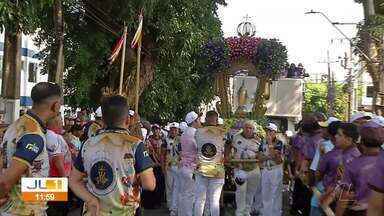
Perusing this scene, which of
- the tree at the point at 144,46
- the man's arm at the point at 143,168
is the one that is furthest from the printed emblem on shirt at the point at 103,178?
the tree at the point at 144,46

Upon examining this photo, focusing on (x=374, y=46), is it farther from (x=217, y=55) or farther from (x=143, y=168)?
(x=143, y=168)

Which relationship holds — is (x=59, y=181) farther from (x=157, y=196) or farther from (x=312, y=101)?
(x=312, y=101)

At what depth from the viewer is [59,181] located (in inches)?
192

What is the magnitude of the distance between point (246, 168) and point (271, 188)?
620 mm

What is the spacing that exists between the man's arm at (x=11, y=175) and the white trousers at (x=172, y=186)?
8.02m

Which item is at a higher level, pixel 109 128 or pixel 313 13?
pixel 313 13

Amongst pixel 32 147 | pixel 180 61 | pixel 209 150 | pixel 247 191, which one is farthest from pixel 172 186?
pixel 180 61

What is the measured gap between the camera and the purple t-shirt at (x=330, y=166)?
7102 mm

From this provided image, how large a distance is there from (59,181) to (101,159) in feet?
1.15

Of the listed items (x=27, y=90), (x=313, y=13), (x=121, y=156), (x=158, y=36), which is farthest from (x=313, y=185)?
(x=27, y=90)

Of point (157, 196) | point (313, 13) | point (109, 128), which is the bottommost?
point (157, 196)

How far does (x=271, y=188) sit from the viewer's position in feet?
39.3

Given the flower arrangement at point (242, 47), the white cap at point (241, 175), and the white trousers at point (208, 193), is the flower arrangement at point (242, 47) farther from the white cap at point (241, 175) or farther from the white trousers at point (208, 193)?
the white trousers at point (208, 193)

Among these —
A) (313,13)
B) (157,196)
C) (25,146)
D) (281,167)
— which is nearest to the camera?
(25,146)
